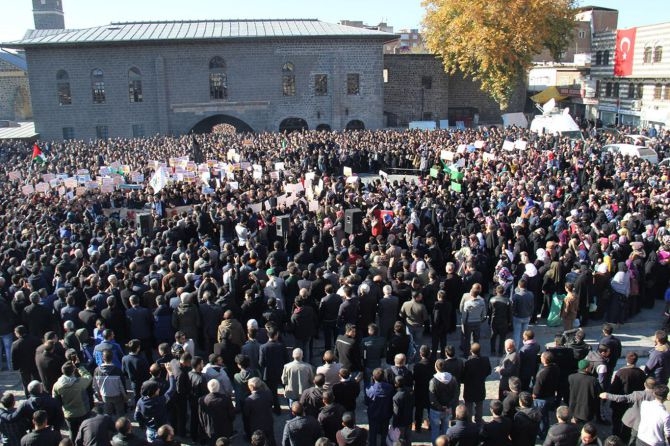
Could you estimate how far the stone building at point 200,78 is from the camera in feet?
128

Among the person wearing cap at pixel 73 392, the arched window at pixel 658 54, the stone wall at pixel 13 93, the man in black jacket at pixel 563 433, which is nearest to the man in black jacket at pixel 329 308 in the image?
the person wearing cap at pixel 73 392

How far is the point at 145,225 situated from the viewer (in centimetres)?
1477

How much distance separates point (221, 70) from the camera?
40031 millimetres

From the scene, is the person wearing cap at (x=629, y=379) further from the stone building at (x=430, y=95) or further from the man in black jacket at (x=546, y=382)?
the stone building at (x=430, y=95)

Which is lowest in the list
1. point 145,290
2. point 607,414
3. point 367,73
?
point 607,414

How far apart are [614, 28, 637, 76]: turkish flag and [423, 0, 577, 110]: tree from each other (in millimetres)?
3211

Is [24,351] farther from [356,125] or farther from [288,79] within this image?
[356,125]

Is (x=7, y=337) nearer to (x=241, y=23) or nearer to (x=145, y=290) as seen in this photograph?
(x=145, y=290)

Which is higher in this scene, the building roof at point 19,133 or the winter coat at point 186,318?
the building roof at point 19,133

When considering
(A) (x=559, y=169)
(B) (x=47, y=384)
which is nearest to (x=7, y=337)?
(B) (x=47, y=384)

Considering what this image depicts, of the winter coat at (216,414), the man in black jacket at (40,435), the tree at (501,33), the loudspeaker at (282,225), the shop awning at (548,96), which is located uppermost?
the tree at (501,33)

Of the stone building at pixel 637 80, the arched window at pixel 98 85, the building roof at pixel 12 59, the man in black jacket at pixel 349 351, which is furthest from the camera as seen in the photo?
the building roof at pixel 12 59

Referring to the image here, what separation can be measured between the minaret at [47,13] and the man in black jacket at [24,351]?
249 ft

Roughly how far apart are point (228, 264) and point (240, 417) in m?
3.30
